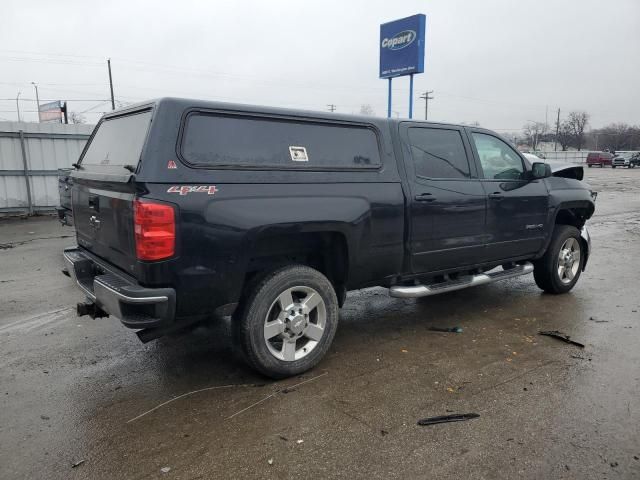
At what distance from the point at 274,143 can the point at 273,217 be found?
1.90 feet

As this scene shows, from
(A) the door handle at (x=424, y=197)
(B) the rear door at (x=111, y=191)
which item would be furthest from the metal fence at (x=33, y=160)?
(A) the door handle at (x=424, y=197)

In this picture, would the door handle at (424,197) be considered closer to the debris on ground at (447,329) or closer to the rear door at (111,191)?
the debris on ground at (447,329)

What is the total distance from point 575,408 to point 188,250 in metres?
2.71

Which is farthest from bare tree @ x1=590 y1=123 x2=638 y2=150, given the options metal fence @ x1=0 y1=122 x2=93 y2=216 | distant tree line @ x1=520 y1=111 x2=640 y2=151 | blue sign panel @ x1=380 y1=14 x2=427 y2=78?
metal fence @ x1=0 y1=122 x2=93 y2=216

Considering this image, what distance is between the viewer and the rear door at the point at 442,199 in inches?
174

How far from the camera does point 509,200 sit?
17.0 ft

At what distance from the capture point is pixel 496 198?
504 cm

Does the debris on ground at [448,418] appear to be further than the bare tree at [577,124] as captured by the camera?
No

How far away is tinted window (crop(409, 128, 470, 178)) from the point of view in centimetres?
452

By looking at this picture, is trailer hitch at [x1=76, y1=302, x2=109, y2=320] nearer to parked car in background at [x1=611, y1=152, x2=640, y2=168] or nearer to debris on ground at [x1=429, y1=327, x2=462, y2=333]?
debris on ground at [x1=429, y1=327, x2=462, y2=333]

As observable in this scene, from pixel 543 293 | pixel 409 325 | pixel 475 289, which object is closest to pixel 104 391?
pixel 409 325

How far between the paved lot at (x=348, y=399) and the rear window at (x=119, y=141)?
1.61m

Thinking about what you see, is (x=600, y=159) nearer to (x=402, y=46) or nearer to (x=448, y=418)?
(x=402, y=46)

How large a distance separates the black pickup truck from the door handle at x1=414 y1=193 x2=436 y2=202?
13 mm
